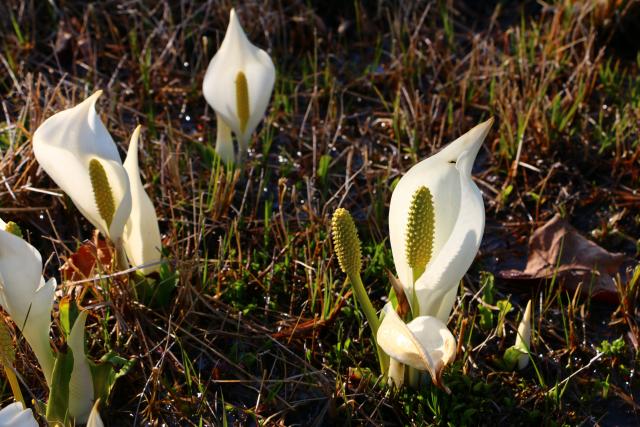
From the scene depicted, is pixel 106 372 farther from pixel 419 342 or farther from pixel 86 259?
pixel 419 342

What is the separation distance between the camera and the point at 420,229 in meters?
1.43

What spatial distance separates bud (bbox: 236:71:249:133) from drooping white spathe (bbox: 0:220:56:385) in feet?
2.73

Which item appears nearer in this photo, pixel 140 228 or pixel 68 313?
pixel 68 313

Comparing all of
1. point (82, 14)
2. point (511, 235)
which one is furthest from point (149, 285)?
point (82, 14)

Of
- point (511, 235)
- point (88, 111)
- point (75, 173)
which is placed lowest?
point (511, 235)

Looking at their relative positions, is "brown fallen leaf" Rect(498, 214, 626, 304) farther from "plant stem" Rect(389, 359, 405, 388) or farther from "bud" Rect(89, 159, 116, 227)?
"bud" Rect(89, 159, 116, 227)

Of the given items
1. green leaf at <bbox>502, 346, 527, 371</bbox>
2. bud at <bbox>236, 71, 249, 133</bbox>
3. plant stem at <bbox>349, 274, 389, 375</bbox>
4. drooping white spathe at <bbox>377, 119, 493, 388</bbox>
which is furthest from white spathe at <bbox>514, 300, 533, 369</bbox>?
bud at <bbox>236, 71, 249, 133</bbox>

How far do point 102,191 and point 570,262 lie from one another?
119 centimetres

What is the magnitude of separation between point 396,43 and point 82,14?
48.3 inches

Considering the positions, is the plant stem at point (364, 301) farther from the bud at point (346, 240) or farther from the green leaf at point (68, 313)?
the green leaf at point (68, 313)

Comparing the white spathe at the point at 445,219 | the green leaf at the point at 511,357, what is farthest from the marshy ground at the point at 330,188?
the white spathe at the point at 445,219

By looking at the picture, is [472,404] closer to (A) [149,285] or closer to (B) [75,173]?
(A) [149,285]

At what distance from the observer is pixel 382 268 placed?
2061 mm

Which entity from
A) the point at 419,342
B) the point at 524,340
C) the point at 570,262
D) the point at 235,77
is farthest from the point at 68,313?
the point at 570,262
